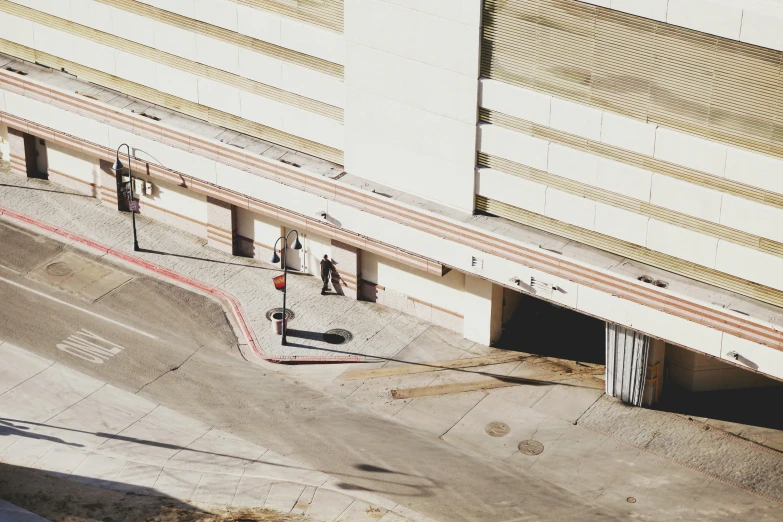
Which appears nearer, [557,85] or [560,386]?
[557,85]

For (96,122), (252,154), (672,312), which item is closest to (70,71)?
(96,122)

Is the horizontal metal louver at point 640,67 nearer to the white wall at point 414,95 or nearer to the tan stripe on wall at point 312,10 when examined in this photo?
the white wall at point 414,95

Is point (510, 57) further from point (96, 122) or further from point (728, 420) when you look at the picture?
point (96, 122)

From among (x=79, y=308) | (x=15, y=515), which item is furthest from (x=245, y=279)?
(x=15, y=515)

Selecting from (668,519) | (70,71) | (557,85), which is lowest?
(668,519)

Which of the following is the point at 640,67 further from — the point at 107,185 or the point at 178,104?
the point at 107,185

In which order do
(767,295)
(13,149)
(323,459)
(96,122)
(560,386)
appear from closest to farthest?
(767,295)
(323,459)
(560,386)
(96,122)
(13,149)

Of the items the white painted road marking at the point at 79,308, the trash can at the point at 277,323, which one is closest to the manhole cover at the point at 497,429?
the trash can at the point at 277,323
